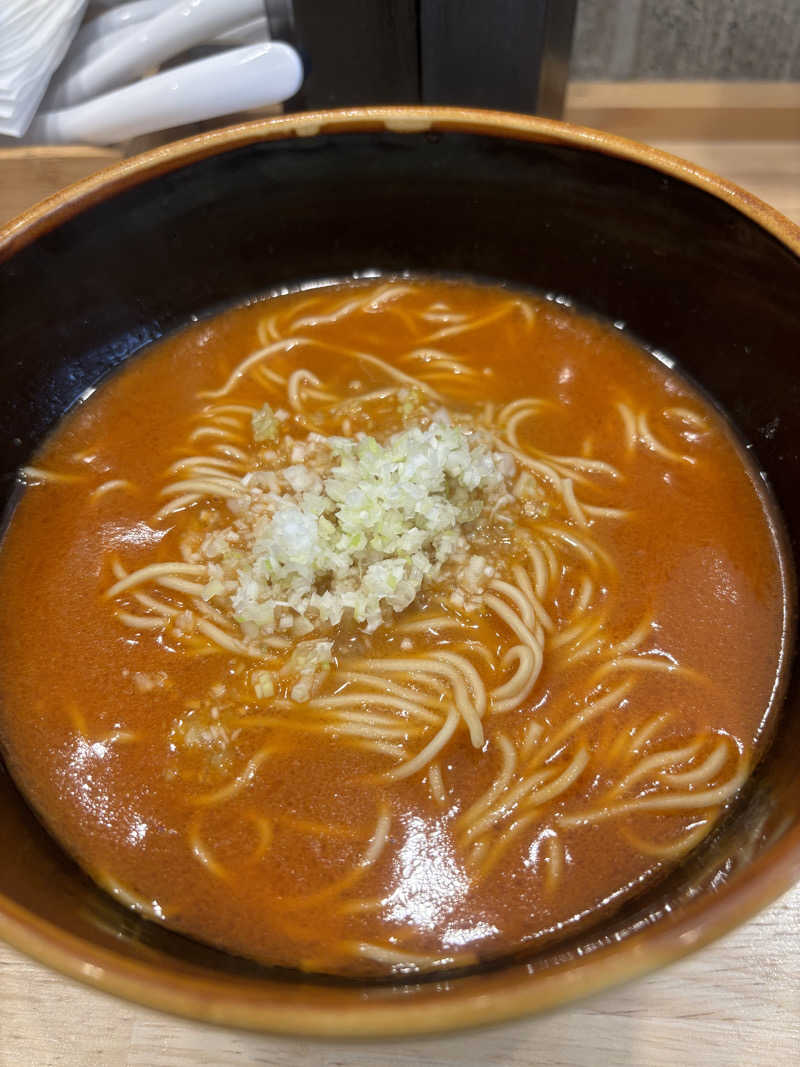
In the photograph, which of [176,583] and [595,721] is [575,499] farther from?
[176,583]

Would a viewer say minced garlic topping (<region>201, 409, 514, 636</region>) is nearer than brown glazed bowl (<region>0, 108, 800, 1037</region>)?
No

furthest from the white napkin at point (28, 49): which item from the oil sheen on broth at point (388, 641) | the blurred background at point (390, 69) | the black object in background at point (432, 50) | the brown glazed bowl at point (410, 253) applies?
the oil sheen on broth at point (388, 641)

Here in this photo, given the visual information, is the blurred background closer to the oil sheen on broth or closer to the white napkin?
the white napkin

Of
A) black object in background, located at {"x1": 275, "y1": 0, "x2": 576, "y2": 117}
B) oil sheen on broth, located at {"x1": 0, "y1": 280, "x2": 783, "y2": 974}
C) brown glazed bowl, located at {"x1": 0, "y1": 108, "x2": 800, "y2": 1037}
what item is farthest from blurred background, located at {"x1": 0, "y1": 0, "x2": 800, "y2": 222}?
oil sheen on broth, located at {"x1": 0, "y1": 280, "x2": 783, "y2": 974}

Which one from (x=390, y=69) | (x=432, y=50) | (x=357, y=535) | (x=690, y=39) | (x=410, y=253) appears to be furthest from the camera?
(x=690, y=39)


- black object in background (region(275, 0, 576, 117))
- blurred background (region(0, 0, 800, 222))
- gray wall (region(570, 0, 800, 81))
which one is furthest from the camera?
gray wall (region(570, 0, 800, 81))

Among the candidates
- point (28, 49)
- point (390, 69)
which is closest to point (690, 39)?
point (390, 69)

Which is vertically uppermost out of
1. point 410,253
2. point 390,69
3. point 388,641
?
point 390,69

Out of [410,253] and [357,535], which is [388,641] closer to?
[357,535]
